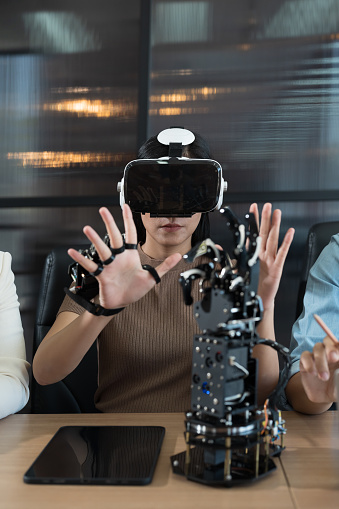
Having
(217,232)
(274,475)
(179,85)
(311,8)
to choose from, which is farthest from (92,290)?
(311,8)

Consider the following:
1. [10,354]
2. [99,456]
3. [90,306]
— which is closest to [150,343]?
[10,354]

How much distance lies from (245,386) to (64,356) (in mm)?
593

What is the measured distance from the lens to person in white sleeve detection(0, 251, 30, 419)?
4.35 feet

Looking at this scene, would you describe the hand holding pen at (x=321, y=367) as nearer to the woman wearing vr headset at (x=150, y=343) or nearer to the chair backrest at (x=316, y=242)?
the woman wearing vr headset at (x=150, y=343)

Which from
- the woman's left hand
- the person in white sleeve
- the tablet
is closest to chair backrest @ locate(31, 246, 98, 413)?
the person in white sleeve

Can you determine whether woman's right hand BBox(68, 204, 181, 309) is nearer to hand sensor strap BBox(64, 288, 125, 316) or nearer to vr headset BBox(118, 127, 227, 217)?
hand sensor strap BBox(64, 288, 125, 316)

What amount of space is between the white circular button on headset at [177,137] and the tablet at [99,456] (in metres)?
0.67

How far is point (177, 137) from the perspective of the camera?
4.75 feet

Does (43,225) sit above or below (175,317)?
above

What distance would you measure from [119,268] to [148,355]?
571 millimetres

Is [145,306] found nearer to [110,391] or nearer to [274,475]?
[110,391]

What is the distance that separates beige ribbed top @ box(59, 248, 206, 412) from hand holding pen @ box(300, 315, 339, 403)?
1.64 ft

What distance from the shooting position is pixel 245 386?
95 centimetres

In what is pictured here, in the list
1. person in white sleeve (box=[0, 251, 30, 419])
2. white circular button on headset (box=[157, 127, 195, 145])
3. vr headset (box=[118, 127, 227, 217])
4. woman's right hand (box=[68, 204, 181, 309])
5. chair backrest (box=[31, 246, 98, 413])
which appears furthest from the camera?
chair backrest (box=[31, 246, 98, 413])
